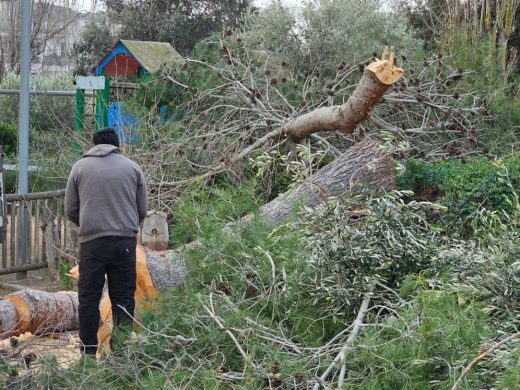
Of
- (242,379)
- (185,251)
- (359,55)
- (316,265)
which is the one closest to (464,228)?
(316,265)

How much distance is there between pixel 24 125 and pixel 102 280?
3945 mm

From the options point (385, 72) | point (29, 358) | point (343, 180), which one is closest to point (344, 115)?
point (385, 72)

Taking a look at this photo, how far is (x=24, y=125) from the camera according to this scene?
9578 mm

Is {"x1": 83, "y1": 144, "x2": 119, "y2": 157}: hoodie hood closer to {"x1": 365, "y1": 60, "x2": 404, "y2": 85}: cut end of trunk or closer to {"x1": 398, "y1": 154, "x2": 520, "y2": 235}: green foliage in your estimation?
{"x1": 365, "y1": 60, "x2": 404, "y2": 85}: cut end of trunk

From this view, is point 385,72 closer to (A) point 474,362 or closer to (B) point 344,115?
(B) point 344,115

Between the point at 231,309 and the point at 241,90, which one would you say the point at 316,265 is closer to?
the point at 231,309

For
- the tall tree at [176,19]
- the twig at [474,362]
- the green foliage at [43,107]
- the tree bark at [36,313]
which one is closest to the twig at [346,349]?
the twig at [474,362]

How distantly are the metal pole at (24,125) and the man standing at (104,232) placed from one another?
11.6 ft

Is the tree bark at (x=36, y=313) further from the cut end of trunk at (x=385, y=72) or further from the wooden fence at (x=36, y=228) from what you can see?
the cut end of trunk at (x=385, y=72)

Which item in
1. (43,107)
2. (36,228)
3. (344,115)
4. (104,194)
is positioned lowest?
(36,228)

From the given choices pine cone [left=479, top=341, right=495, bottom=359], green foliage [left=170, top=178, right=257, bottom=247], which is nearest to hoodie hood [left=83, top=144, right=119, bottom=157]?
green foliage [left=170, top=178, right=257, bottom=247]

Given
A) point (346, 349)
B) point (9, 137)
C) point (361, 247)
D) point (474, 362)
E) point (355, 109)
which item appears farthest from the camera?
point (9, 137)

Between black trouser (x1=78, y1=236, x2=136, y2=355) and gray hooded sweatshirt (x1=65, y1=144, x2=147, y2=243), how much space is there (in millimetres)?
82

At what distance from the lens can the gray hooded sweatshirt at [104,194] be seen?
6.18 meters
